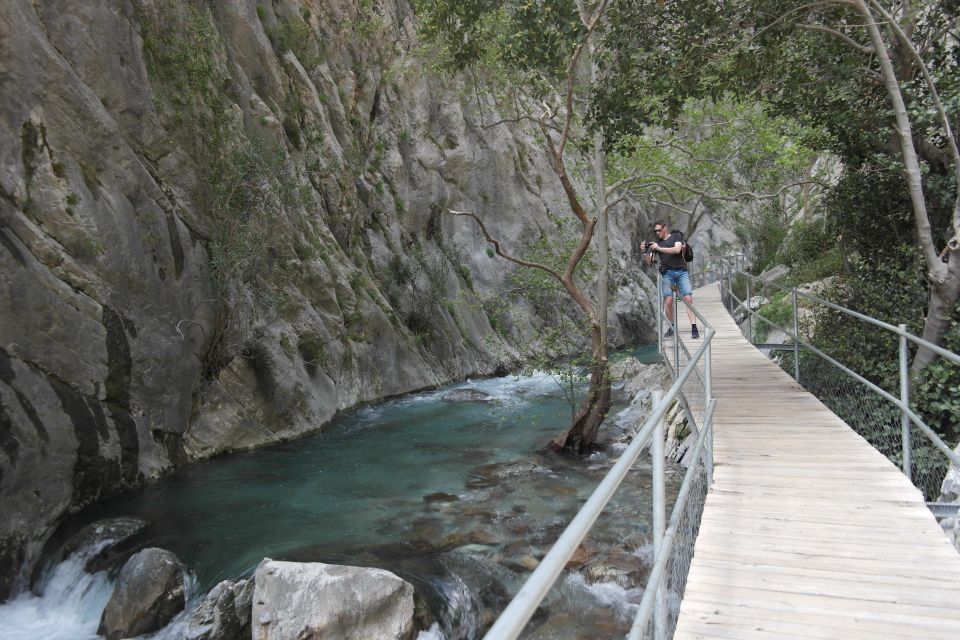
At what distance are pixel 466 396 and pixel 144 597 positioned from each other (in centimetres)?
1101

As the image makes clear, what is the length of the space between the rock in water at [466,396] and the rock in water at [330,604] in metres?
10.6

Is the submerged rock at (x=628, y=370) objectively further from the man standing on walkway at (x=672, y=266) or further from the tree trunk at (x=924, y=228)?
the tree trunk at (x=924, y=228)

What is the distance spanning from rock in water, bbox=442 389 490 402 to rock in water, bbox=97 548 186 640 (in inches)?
404

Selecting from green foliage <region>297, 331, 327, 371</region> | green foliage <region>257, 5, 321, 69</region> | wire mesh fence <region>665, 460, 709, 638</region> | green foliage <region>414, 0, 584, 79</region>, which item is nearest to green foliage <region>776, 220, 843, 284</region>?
green foliage <region>414, 0, 584, 79</region>

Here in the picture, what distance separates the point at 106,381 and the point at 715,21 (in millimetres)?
9945

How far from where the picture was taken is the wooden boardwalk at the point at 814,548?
11.5 feet

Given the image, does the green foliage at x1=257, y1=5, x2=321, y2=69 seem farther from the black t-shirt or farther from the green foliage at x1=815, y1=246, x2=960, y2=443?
the green foliage at x1=815, y1=246, x2=960, y2=443

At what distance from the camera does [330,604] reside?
5758mm

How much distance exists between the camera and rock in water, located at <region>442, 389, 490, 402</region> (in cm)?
1672

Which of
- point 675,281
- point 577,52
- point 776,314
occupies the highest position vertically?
point 577,52

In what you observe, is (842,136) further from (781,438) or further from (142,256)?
(142,256)

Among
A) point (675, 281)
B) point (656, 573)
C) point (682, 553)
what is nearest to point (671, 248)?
point (675, 281)

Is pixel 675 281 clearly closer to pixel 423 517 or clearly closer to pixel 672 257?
pixel 672 257

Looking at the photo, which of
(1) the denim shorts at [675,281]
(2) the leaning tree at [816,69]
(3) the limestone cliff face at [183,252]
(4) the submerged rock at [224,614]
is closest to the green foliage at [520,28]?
(2) the leaning tree at [816,69]
